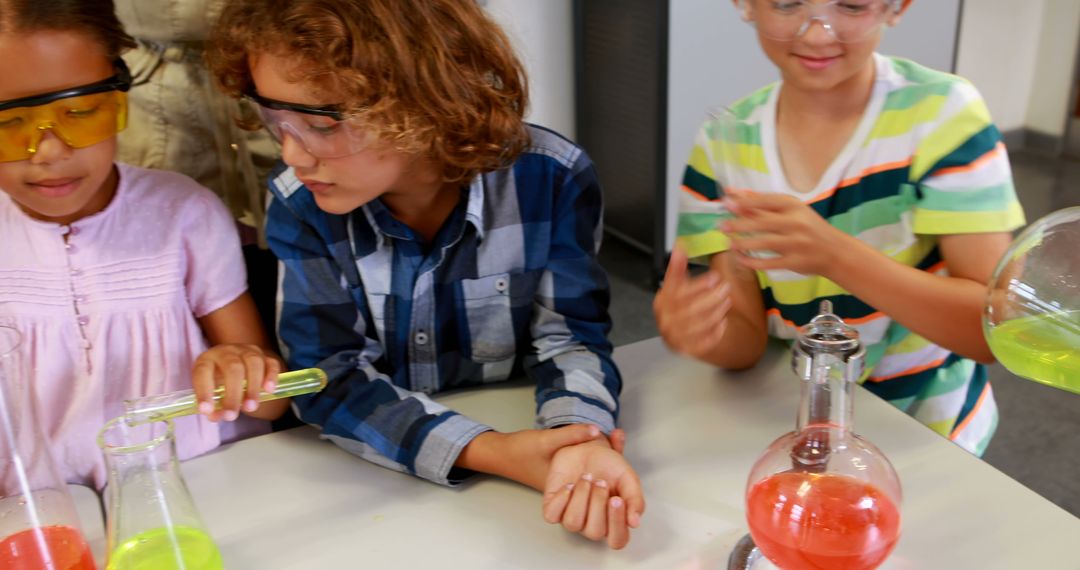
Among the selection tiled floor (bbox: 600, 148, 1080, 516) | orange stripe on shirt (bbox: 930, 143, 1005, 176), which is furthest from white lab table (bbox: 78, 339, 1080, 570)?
tiled floor (bbox: 600, 148, 1080, 516)

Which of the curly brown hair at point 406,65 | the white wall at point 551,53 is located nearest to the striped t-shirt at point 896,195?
the curly brown hair at point 406,65

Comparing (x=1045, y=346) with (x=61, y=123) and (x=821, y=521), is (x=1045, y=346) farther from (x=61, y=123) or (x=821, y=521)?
(x=61, y=123)

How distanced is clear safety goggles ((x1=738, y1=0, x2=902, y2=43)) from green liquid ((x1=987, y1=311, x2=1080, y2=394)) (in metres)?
0.48

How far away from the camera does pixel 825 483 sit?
767 millimetres

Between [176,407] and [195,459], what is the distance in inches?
7.7

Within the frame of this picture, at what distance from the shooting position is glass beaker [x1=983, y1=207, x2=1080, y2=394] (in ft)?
2.13

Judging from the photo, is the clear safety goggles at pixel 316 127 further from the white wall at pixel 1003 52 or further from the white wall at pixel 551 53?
the white wall at pixel 1003 52

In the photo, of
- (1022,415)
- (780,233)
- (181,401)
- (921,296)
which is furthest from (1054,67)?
(181,401)

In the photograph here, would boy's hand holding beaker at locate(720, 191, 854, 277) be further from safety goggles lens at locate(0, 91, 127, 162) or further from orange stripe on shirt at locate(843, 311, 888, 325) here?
safety goggles lens at locate(0, 91, 127, 162)

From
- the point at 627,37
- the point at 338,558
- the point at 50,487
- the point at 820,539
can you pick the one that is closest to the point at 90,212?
the point at 50,487

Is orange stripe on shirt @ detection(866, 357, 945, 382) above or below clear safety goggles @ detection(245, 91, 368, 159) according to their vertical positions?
below

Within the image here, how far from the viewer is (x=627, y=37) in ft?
9.66

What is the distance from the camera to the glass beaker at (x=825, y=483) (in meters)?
0.73

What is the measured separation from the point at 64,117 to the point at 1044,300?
3.03 ft
